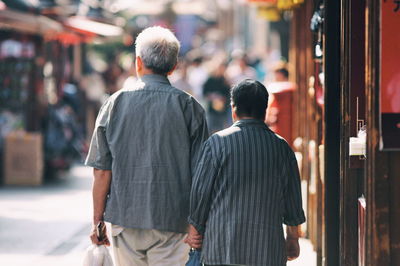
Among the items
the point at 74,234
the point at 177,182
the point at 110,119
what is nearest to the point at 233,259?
the point at 177,182

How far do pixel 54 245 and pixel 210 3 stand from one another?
148 ft

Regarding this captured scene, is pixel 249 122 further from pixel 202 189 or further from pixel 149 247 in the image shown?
pixel 149 247

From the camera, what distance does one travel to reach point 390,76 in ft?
16.3

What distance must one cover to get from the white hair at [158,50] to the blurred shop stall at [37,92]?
344 inches

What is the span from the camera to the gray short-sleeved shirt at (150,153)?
562 cm

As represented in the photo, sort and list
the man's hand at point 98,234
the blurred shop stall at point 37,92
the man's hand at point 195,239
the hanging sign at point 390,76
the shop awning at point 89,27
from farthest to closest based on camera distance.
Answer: the shop awning at point 89,27
the blurred shop stall at point 37,92
the man's hand at point 98,234
the man's hand at point 195,239
the hanging sign at point 390,76

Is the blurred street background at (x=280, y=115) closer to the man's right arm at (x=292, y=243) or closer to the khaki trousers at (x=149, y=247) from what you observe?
the man's right arm at (x=292, y=243)

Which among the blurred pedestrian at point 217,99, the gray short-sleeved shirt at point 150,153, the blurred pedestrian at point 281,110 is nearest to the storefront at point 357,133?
the gray short-sleeved shirt at point 150,153

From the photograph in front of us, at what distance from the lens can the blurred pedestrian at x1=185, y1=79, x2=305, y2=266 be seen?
5.18 metres

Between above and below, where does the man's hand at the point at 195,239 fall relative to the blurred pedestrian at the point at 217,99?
below

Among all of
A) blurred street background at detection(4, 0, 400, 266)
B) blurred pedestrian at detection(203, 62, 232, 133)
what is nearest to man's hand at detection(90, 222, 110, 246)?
blurred street background at detection(4, 0, 400, 266)

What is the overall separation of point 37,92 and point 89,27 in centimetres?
201

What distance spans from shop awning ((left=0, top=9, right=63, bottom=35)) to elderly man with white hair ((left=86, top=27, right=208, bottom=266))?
29.0 feet

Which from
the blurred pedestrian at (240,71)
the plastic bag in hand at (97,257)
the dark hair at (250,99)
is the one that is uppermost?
the blurred pedestrian at (240,71)
